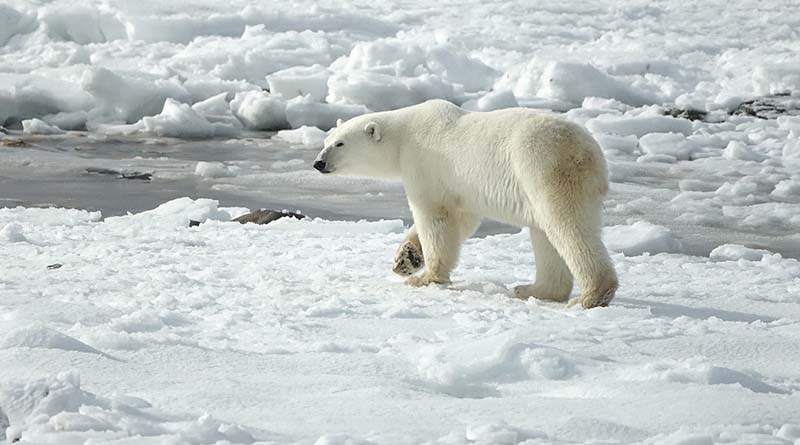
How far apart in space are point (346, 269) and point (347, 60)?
11.8 m

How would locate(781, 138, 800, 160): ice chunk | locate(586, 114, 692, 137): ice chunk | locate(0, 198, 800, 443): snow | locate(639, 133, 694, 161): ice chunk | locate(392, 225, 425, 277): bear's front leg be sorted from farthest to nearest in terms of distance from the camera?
1. locate(586, 114, 692, 137): ice chunk
2. locate(639, 133, 694, 161): ice chunk
3. locate(781, 138, 800, 160): ice chunk
4. locate(392, 225, 425, 277): bear's front leg
5. locate(0, 198, 800, 443): snow

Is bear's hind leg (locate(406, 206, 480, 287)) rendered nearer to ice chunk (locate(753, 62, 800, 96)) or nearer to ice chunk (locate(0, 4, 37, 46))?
ice chunk (locate(753, 62, 800, 96))

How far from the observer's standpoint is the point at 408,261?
5.21 meters

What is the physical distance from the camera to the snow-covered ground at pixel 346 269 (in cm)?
262

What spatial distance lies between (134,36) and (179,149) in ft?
23.8

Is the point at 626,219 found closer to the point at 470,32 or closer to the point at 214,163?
the point at 214,163

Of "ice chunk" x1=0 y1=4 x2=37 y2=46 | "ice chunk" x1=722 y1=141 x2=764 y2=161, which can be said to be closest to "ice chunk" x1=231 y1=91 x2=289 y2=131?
"ice chunk" x1=722 y1=141 x2=764 y2=161

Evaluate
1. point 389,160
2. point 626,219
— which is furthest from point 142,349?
point 626,219

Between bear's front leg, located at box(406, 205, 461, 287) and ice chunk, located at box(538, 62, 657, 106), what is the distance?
1118 centimetres

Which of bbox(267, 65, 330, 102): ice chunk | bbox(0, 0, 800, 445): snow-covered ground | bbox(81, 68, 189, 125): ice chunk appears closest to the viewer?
bbox(0, 0, 800, 445): snow-covered ground

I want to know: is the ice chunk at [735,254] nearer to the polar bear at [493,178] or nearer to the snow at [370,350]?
the snow at [370,350]

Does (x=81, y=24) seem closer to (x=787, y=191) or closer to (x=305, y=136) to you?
(x=305, y=136)

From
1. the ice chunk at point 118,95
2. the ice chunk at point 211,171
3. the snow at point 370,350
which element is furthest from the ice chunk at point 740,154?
the ice chunk at point 118,95

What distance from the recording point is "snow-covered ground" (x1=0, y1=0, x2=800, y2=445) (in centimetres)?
262
